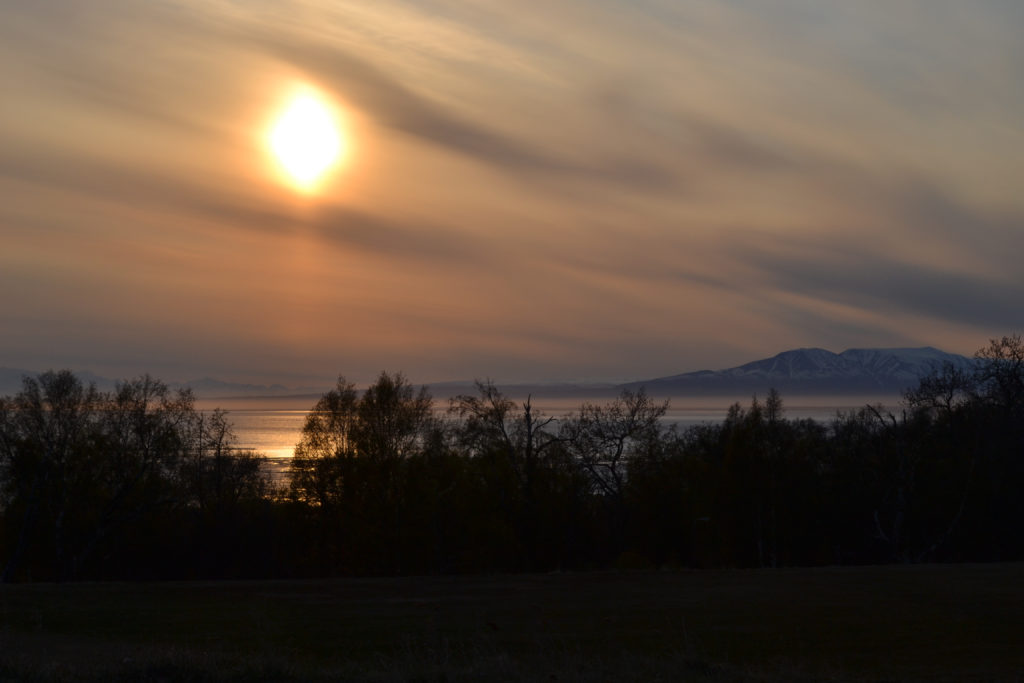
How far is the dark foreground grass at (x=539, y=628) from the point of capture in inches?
428

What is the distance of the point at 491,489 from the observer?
150 ft

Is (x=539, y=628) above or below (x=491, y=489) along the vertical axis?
below

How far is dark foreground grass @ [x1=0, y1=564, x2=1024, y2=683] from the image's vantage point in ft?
35.6

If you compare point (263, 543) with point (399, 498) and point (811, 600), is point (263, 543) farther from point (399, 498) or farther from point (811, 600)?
point (811, 600)

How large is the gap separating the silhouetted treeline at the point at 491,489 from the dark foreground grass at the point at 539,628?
761 inches

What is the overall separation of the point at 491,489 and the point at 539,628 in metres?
27.4

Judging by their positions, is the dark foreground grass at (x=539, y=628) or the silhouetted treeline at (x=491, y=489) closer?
the dark foreground grass at (x=539, y=628)

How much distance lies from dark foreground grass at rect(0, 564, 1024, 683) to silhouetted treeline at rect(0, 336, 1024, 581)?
63.4 ft

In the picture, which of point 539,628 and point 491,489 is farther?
point 491,489

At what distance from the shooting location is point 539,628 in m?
18.4

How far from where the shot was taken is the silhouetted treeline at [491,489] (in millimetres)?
42906

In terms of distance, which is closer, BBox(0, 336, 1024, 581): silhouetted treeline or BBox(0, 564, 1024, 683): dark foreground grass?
BBox(0, 564, 1024, 683): dark foreground grass

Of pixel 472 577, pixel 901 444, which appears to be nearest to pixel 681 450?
pixel 901 444

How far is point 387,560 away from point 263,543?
11.8 m
